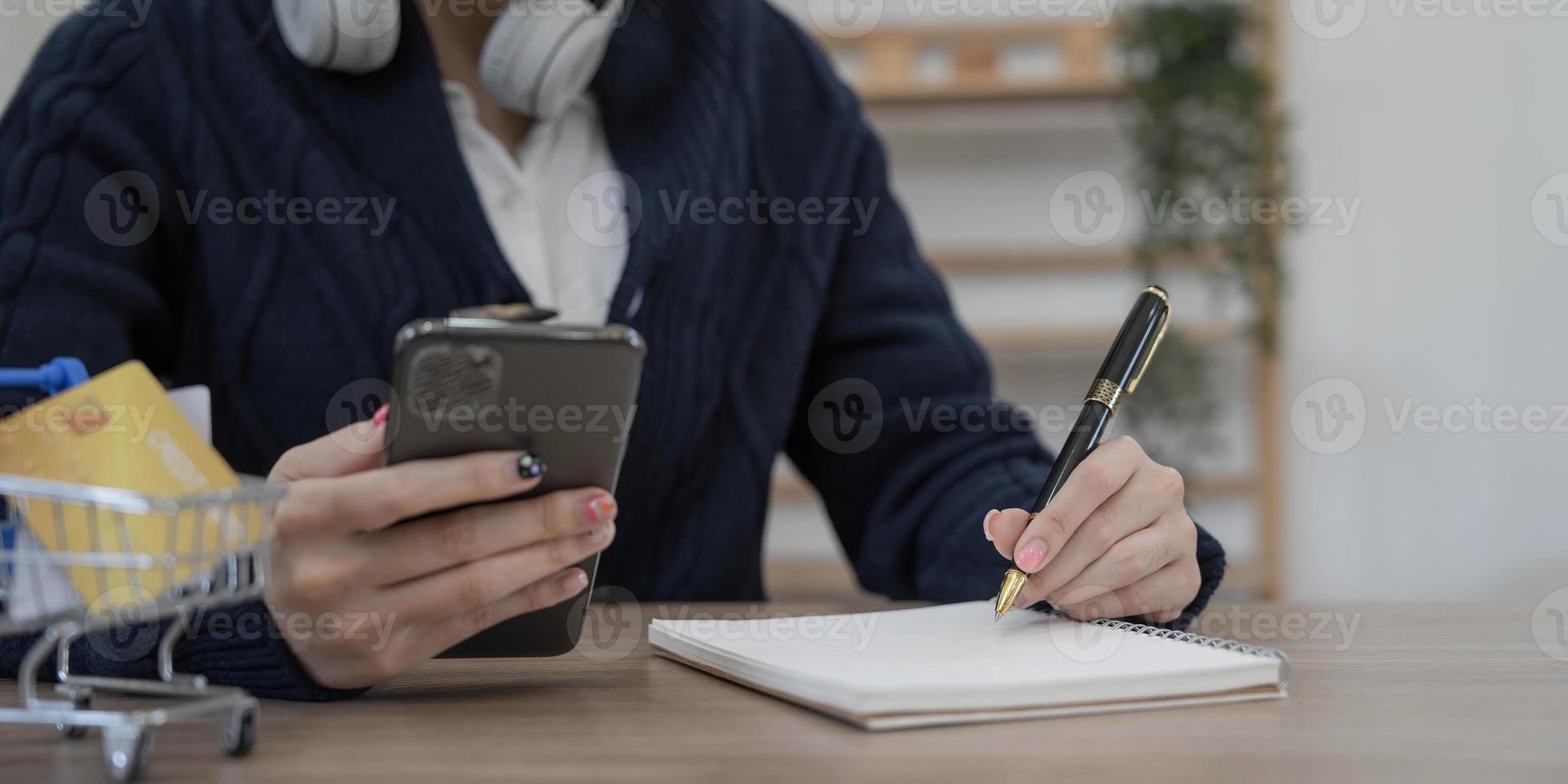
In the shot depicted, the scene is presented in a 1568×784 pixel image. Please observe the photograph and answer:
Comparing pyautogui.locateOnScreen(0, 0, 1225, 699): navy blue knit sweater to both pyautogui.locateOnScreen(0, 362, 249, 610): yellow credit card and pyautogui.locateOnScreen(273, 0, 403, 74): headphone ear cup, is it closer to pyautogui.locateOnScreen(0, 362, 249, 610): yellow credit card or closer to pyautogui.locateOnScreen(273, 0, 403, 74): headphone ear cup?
pyautogui.locateOnScreen(273, 0, 403, 74): headphone ear cup

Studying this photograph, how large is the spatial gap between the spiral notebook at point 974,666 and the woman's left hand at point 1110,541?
3cm

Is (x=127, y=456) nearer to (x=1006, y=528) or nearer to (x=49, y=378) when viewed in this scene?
(x=49, y=378)

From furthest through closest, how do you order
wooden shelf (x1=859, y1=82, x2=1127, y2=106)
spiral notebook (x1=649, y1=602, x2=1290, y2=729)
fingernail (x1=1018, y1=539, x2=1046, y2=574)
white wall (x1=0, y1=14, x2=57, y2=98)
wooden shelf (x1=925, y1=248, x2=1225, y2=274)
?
1. wooden shelf (x1=925, y1=248, x2=1225, y2=274)
2. wooden shelf (x1=859, y1=82, x2=1127, y2=106)
3. white wall (x1=0, y1=14, x2=57, y2=98)
4. fingernail (x1=1018, y1=539, x2=1046, y2=574)
5. spiral notebook (x1=649, y1=602, x2=1290, y2=729)

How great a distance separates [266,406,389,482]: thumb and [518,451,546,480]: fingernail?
7 centimetres

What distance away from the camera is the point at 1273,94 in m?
2.80

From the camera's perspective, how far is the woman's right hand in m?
0.54

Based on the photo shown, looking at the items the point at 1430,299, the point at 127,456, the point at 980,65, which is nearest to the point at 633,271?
the point at 127,456

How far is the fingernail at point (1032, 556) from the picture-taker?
688 millimetres

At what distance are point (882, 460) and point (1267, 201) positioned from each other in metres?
1.95

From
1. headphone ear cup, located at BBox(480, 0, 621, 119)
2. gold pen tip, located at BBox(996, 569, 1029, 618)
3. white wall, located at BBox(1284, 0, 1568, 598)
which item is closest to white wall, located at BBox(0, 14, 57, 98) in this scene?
headphone ear cup, located at BBox(480, 0, 621, 119)

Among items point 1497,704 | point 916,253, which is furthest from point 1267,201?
point 1497,704

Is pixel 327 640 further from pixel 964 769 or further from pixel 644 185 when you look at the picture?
pixel 644 185

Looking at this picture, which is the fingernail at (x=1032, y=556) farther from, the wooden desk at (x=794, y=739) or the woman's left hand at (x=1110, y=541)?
the wooden desk at (x=794, y=739)

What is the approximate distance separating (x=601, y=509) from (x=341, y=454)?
125 millimetres
